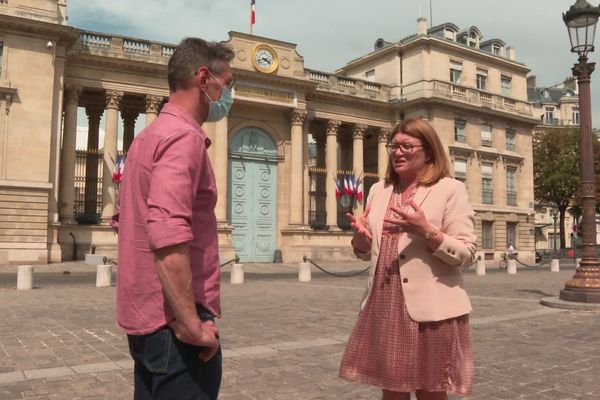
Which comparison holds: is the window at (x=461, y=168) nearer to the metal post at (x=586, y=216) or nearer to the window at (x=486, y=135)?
the window at (x=486, y=135)

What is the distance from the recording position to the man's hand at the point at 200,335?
75.5 inches

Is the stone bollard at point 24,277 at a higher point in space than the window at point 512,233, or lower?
lower

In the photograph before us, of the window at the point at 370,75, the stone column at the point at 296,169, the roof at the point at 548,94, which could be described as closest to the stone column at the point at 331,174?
the stone column at the point at 296,169

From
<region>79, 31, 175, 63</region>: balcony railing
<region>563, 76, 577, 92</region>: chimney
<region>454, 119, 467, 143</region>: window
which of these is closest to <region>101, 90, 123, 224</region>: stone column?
<region>79, 31, 175, 63</region>: balcony railing

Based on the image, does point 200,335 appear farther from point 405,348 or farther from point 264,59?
point 264,59

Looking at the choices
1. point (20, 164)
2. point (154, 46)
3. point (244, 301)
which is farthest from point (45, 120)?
point (244, 301)

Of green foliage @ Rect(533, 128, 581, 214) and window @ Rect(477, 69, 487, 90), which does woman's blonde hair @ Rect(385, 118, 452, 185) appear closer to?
window @ Rect(477, 69, 487, 90)

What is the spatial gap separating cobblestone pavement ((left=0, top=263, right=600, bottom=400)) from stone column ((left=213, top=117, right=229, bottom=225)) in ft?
54.4

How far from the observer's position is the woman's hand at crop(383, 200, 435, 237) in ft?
8.84

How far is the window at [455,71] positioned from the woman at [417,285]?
3619cm

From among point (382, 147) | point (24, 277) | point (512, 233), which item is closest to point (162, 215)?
Result: point (24, 277)

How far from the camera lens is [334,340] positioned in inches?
270

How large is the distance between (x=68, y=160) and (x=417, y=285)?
26.7 metres

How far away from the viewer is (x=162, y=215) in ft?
6.25
